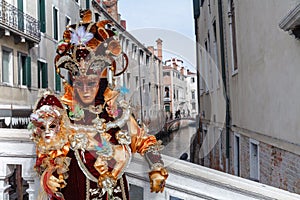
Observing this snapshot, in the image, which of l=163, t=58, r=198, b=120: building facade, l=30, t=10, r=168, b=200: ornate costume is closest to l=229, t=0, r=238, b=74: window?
l=163, t=58, r=198, b=120: building facade

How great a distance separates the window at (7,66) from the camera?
Answer: 9.33 meters

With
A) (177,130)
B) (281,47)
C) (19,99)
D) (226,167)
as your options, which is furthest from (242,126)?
(19,99)

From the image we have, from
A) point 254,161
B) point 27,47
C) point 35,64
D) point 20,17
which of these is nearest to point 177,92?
point 254,161

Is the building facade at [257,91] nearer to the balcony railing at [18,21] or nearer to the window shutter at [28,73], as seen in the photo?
the balcony railing at [18,21]

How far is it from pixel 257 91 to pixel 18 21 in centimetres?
679

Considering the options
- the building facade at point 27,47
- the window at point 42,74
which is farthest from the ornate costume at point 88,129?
the window at point 42,74

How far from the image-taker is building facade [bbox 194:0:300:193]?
11.5ft

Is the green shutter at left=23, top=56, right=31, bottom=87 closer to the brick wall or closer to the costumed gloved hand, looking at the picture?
the brick wall

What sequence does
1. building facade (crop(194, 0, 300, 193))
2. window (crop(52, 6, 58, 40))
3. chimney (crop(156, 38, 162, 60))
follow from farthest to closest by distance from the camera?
window (crop(52, 6, 58, 40)) → building facade (crop(194, 0, 300, 193)) → chimney (crop(156, 38, 162, 60))

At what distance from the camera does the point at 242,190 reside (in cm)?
178

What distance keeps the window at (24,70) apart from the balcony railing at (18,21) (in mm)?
549

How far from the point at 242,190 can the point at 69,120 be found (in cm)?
78

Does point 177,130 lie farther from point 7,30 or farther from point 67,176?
point 7,30

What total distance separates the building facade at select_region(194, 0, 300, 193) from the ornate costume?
2.34 ft
